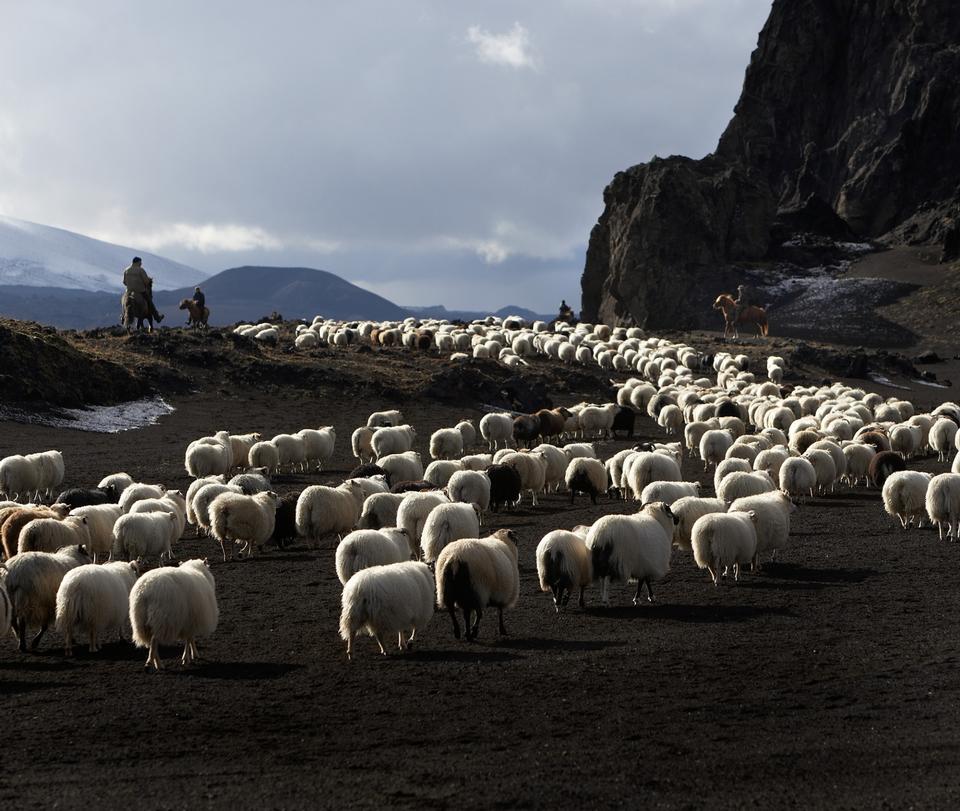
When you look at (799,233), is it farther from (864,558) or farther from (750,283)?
(864,558)

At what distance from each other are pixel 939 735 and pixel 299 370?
1428 inches

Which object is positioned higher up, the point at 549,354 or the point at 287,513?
the point at 549,354

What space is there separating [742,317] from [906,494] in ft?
186

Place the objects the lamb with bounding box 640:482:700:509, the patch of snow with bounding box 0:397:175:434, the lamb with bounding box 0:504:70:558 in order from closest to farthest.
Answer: the lamb with bounding box 0:504:70:558
the lamb with bounding box 640:482:700:509
the patch of snow with bounding box 0:397:175:434

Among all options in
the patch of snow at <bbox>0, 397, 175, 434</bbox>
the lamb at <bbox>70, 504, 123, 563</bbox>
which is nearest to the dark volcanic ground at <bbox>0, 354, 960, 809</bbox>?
the lamb at <bbox>70, 504, 123, 563</bbox>

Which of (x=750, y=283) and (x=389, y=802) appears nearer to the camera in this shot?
(x=389, y=802)

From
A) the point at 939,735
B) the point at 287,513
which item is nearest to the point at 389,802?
the point at 939,735

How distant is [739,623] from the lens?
43.4ft

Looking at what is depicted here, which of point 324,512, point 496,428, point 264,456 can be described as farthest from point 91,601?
point 496,428

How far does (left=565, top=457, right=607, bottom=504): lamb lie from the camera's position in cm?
2308

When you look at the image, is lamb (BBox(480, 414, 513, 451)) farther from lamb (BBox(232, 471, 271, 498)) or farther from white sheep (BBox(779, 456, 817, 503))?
lamb (BBox(232, 471, 271, 498))

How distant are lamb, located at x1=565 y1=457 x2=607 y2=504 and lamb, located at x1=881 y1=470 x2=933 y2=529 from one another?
606 centimetres

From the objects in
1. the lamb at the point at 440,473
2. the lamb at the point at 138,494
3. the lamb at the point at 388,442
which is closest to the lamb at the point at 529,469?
the lamb at the point at 440,473

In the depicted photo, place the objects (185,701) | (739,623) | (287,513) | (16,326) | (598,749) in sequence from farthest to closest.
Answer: (16,326) → (287,513) → (739,623) → (185,701) → (598,749)
